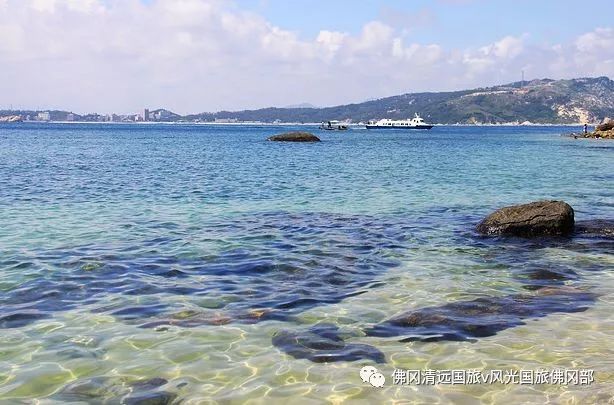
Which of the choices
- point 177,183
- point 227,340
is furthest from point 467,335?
point 177,183

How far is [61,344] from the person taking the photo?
9.49 m

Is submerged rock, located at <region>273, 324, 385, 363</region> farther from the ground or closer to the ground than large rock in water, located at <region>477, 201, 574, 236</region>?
closer to the ground

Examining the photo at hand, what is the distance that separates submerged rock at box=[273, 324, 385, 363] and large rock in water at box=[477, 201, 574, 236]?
1074cm

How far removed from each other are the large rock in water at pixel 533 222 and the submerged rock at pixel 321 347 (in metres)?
10.7

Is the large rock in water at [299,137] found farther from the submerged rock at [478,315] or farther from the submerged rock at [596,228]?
the submerged rock at [478,315]

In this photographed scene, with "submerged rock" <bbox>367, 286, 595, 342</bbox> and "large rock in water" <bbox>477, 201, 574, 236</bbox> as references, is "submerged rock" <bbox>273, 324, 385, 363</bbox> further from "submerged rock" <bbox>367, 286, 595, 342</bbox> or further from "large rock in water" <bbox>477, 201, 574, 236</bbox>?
"large rock in water" <bbox>477, 201, 574, 236</bbox>

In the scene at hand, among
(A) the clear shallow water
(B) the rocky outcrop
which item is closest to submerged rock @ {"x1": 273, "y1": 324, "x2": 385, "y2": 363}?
(A) the clear shallow water

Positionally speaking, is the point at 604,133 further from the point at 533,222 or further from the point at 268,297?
the point at 268,297

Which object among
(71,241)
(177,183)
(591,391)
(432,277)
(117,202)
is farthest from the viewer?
(177,183)

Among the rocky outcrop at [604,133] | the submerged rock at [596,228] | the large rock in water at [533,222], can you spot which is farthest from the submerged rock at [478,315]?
the rocky outcrop at [604,133]

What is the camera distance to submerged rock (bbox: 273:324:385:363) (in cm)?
896

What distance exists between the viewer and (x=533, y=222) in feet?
61.8

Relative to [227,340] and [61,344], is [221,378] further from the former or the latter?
[61,344]

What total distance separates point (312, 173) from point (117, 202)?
20838 mm
